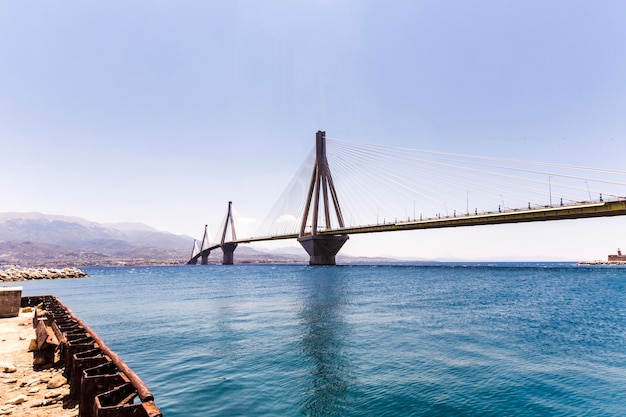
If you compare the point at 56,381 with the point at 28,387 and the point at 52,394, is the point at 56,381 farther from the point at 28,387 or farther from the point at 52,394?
the point at 52,394

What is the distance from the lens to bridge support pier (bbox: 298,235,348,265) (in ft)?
330

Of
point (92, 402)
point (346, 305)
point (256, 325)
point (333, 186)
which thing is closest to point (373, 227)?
point (333, 186)

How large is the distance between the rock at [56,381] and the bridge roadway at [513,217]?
2844 inches

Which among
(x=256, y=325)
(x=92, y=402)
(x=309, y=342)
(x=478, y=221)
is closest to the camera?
(x=92, y=402)

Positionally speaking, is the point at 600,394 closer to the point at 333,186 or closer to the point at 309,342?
the point at 309,342

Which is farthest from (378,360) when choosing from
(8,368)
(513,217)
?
(513,217)

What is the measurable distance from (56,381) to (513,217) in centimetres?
7495

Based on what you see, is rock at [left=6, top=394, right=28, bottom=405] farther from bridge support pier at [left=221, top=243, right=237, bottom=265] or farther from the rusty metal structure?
bridge support pier at [left=221, top=243, right=237, bottom=265]

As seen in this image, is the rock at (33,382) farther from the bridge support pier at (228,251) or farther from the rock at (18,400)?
the bridge support pier at (228,251)

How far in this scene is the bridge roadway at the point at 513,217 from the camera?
188 ft

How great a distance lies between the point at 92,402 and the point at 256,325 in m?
A: 14.8

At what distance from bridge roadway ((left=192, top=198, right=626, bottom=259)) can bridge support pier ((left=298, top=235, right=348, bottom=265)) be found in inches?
220

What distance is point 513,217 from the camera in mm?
67500

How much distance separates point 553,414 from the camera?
9031mm
